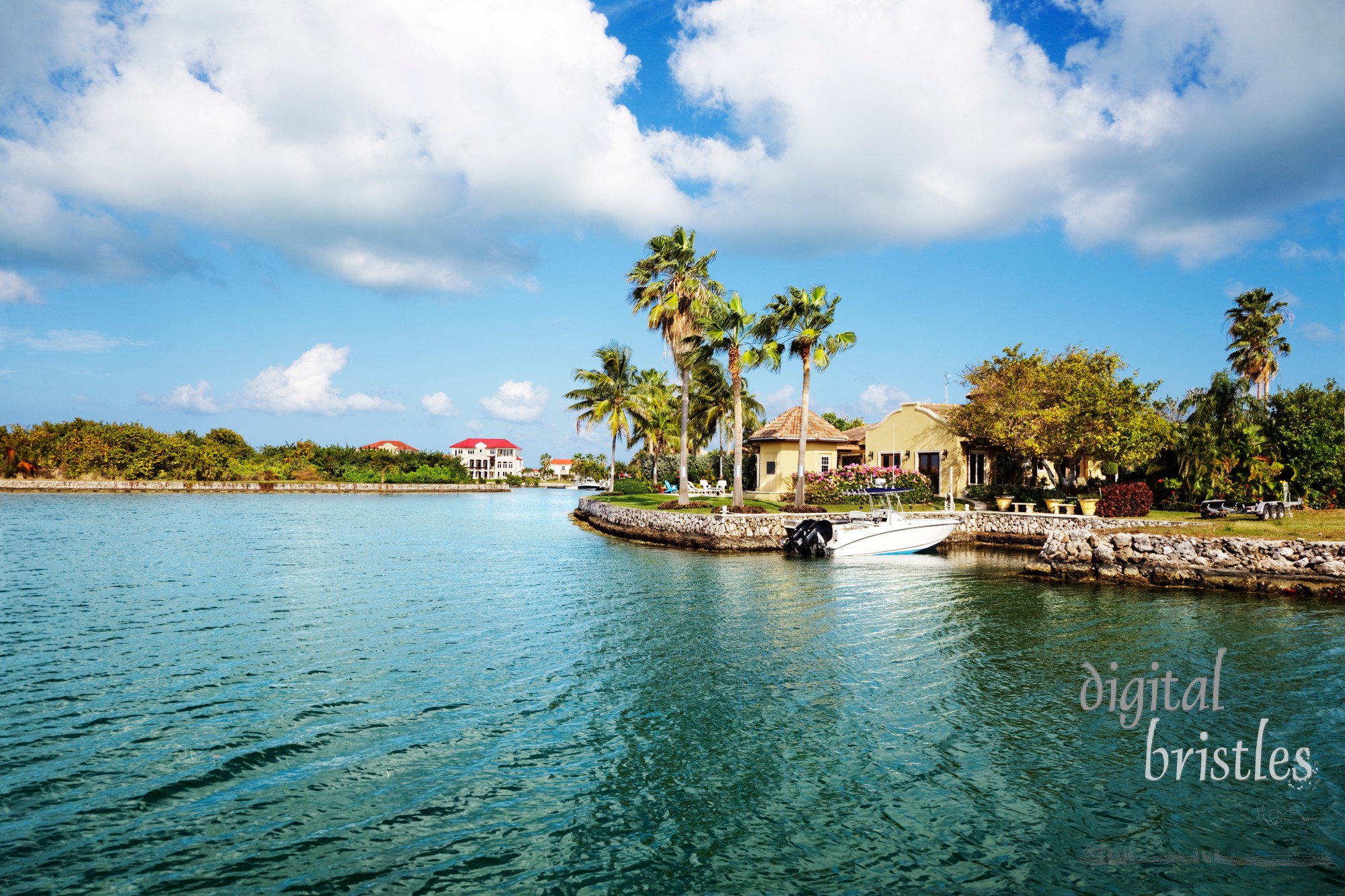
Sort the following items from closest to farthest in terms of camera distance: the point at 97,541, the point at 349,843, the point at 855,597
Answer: the point at 349,843 → the point at 855,597 → the point at 97,541

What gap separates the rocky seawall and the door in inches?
645

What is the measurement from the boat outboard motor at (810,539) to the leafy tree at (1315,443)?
2250cm

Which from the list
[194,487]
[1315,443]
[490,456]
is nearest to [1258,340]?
[1315,443]

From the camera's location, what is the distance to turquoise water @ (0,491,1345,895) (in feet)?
18.5

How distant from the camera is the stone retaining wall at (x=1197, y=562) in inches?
749

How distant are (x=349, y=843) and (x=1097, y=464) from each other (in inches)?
1741

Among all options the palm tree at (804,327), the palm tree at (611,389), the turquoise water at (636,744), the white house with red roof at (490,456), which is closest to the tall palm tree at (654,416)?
the palm tree at (611,389)

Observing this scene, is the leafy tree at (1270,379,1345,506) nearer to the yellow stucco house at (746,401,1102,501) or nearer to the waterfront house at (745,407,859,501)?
the yellow stucco house at (746,401,1102,501)

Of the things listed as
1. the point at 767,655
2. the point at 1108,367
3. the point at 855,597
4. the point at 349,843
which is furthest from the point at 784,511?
the point at 349,843

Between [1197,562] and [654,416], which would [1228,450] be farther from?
[654,416]

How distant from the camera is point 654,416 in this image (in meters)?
63.8

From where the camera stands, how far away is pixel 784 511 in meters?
33.8

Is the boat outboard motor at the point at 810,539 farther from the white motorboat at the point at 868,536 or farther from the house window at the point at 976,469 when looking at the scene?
the house window at the point at 976,469

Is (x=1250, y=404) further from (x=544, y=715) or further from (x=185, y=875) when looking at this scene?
(x=185, y=875)
